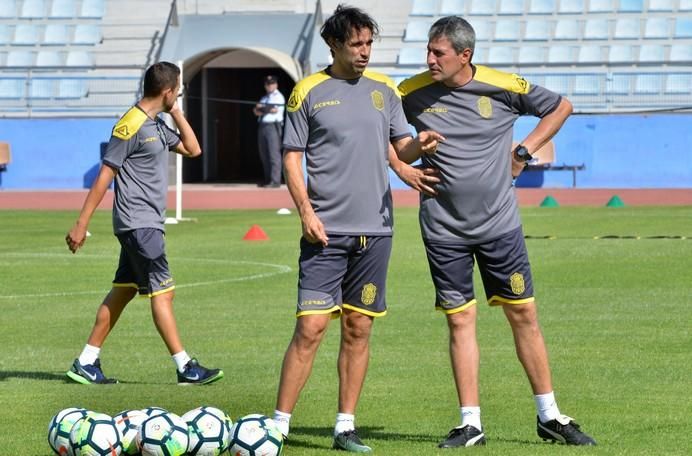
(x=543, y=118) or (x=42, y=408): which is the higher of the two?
(x=543, y=118)

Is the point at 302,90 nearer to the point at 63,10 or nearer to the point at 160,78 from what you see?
the point at 160,78

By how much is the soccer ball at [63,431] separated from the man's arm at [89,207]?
101 inches

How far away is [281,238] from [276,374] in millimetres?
11953

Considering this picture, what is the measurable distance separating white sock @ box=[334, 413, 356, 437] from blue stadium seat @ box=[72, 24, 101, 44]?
33.0m

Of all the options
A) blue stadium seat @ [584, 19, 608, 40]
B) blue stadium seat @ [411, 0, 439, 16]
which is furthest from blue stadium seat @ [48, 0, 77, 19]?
blue stadium seat @ [584, 19, 608, 40]

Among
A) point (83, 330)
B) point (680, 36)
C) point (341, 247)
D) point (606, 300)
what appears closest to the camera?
point (341, 247)

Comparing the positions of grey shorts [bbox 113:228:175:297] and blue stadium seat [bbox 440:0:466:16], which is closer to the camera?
grey shorts [bbox 113:228:175:297]

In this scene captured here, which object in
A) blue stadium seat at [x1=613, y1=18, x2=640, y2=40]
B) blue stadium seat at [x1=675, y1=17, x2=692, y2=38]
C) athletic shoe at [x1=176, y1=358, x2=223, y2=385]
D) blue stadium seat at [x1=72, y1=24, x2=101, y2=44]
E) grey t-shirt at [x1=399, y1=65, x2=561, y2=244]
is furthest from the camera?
blue stadium seat at [x1=72, y1=24, x2=101, y2=44]

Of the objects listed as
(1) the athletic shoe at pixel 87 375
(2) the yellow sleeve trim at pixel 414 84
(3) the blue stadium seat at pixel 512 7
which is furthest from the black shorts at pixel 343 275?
(3) the blue stadium seat at pixel 512 7

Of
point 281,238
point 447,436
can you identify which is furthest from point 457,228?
point 281,238

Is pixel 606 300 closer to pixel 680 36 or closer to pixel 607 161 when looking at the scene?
pixel 607 161

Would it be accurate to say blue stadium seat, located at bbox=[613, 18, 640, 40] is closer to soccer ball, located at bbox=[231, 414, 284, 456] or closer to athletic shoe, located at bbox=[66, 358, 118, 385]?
athletic shoe, located at bbox=[66, 358, 118, 385]

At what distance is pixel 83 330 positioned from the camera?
12.2 metres

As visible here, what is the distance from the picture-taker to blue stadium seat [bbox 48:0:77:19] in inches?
1574
